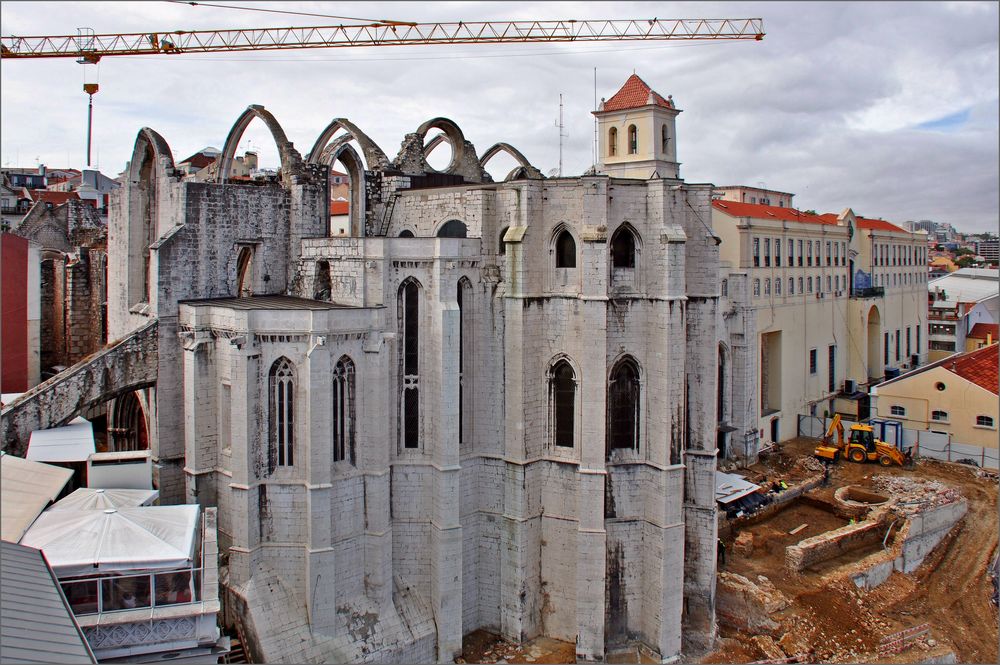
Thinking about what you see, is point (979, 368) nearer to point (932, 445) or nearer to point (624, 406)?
point (932, 445)

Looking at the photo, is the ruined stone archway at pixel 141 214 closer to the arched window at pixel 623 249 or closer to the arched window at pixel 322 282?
the arched window at pixel 322 282

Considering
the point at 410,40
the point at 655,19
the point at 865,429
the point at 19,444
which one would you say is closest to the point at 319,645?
the point at 19,444

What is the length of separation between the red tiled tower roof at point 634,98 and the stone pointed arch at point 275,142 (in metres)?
27.8

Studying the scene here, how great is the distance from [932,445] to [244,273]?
38.0 meters

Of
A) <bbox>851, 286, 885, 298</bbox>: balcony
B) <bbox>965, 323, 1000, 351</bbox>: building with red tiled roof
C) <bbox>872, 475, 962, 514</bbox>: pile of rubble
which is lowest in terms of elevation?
<bbox>872, 475, 962, 514</bbox>: pile of rubble

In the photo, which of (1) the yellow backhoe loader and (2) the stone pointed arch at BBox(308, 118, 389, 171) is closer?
(2) the stone pointed arch at BBox(308, 118, 389, 171)

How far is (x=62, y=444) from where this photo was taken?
871 inches

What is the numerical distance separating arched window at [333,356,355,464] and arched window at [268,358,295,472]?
4.02ft

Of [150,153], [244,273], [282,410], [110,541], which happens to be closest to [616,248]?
[282,410]

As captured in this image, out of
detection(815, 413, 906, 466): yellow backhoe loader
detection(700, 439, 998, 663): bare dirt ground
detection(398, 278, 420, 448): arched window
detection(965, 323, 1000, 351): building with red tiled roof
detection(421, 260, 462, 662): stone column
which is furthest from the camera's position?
detection(965, 323, 1000, 351): building with red tiled roof

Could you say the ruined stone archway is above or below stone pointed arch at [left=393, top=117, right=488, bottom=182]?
below

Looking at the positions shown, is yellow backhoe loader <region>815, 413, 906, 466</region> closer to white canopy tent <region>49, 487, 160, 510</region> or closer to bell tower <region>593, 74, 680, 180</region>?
bell tower <region>593, 74, 680, 180</region>

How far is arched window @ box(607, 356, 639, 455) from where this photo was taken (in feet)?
79.5

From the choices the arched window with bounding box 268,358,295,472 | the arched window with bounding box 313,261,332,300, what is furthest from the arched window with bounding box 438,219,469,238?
the arched window with bounding box 268,358,295,472
